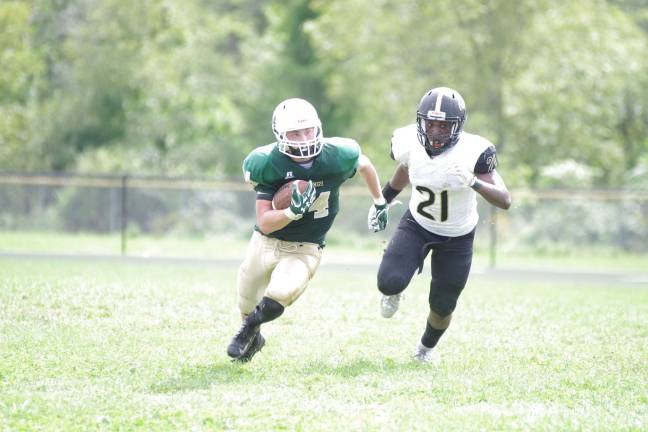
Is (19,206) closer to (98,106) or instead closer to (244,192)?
(244,192)

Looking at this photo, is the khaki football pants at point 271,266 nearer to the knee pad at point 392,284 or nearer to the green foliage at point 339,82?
the knee pad at point 392,284

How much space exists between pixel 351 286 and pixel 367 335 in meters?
4.70

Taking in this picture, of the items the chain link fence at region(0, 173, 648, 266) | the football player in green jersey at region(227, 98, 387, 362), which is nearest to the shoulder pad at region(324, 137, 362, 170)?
the football player in green jersey at region(227, 98, 387, 362)

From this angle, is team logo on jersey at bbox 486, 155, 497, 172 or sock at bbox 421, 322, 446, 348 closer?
team logo on jersey at bbox 486, 155, 497, 172

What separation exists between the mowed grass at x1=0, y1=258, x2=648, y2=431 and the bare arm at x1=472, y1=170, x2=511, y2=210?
125 centimetres

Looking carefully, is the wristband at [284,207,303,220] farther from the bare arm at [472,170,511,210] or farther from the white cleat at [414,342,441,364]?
the white cleat at [414,342,441,364]

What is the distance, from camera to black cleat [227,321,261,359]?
696 centimetres

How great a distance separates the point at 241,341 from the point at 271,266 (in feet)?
2.04

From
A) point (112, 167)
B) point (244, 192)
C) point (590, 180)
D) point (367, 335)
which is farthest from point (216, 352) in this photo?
point (590, 180)

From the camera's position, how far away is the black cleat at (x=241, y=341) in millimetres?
6965

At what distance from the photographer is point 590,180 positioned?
89.4 feet

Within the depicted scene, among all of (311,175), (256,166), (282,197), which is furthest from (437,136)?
(256,166)

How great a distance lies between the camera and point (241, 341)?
700 cm

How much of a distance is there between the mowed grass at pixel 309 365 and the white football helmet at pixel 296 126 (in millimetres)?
1574
